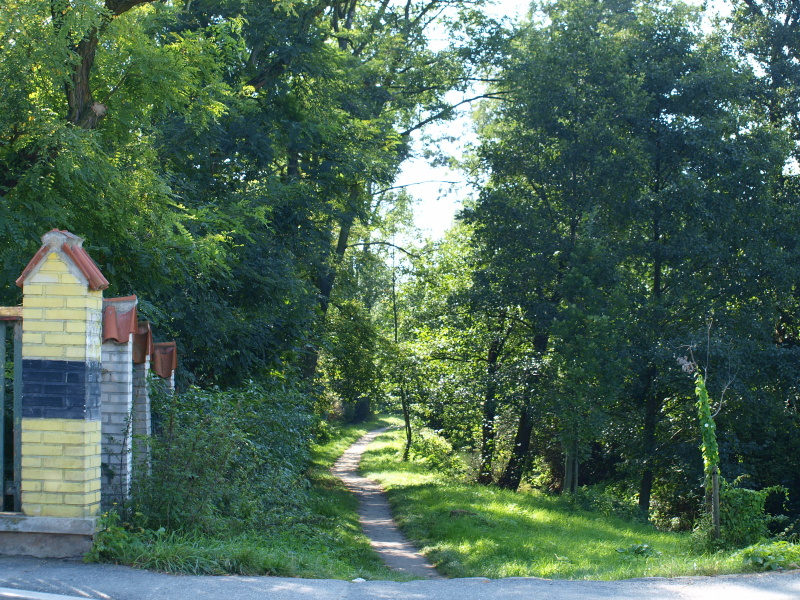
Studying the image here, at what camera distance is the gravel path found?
33.9ft

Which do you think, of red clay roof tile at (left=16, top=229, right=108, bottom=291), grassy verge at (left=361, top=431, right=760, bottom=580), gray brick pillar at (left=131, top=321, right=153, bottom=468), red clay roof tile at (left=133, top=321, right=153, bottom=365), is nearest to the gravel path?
grassy verge at (left=361, top=431, right=760, bottom=580)

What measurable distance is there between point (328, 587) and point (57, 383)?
2542mm

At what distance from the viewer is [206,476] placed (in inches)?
262

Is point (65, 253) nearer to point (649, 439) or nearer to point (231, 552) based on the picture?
point (231, 552)

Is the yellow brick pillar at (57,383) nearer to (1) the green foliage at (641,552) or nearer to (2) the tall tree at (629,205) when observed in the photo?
(1) the green foliage at (641,552)

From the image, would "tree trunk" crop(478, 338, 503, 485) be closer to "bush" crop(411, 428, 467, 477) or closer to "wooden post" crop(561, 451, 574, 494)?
"bush" crop(411, 428, 467, 477)

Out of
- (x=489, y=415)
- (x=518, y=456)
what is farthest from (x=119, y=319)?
(x=518, y=456)

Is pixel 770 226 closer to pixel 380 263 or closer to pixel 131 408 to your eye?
pixel 380 263

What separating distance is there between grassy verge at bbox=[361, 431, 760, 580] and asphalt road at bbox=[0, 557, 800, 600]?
64cm

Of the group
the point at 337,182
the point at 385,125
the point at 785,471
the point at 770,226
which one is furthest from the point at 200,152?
the point at 785,471

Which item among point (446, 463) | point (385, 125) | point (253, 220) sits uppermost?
point (385, 125)

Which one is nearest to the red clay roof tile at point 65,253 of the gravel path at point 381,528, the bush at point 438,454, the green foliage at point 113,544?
the green foliage at point 113,544

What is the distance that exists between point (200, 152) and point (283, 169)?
17.0 feet

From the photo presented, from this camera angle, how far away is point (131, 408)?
6305mm
